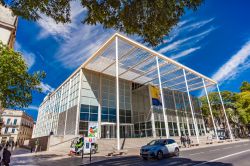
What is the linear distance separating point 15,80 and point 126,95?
21665mm

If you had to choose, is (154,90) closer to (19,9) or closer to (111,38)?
(111,38)

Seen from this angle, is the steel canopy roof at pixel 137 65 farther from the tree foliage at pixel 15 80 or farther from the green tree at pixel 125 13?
the green tree at pixel 125 13

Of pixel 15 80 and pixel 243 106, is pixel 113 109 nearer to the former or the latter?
pixel 15 80

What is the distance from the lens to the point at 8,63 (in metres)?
11.0

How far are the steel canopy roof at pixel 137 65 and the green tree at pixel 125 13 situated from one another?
14520mm

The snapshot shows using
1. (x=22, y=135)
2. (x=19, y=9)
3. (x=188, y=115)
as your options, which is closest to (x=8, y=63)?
(x=19, y=9)

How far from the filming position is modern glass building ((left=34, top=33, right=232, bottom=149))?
78.1 feet

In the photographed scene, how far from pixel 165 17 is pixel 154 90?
2775cm

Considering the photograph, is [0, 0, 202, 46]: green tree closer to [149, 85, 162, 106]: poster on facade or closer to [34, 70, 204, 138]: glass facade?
[34, 70, 204, 138]: glass facade

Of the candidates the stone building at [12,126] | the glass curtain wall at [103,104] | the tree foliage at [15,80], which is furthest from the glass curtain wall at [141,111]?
the stone building at [12,126]

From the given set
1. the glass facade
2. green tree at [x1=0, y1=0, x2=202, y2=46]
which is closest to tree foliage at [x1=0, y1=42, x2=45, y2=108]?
green tree at [x1=0, y1=0, x2=202, y2=46]

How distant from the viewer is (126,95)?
31391 millimetres

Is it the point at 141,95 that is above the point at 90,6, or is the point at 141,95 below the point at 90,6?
above

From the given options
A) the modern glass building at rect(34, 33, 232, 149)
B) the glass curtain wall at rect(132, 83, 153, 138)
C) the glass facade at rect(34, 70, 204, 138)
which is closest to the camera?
the modern glass building at rect(34, 33, 232, 149)
